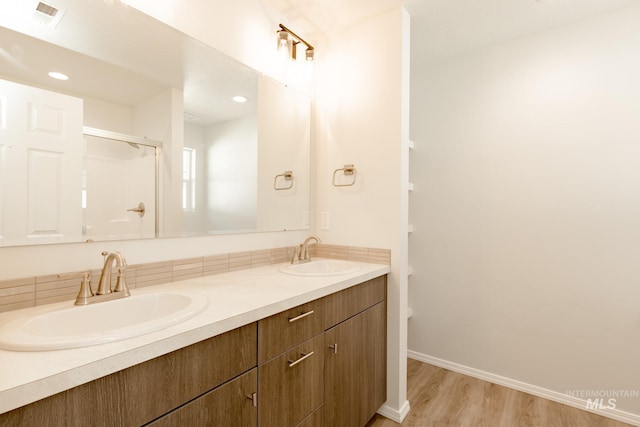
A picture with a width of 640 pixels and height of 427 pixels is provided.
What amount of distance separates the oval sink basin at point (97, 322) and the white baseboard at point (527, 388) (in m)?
2.12

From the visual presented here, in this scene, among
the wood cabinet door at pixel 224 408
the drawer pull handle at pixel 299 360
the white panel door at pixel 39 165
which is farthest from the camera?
the drawer pull handle at pixel 299 360

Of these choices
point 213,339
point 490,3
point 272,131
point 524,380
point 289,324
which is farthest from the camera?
point 524,380

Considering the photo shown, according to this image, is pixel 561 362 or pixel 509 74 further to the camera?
pixel 509 74

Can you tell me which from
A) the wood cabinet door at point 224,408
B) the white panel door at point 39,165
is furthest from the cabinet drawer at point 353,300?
the white panel door at point 39,165

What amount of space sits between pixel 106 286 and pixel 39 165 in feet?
1.54

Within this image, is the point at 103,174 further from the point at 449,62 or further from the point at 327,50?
the point at 449,62

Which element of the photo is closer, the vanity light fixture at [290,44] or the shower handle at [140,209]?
the shower handle at [140,209]

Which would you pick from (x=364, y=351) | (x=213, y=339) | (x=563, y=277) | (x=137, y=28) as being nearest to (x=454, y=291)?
(x=563, y=277)

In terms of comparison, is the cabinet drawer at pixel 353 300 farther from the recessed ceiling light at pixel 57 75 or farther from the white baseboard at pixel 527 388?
the recessed ceiling light at pixel 57 75

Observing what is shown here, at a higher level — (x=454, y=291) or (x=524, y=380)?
(x=454, y=291)

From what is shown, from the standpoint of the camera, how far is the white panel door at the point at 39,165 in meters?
0.99

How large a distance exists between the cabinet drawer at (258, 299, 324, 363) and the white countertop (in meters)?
0.04

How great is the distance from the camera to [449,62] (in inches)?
95.7

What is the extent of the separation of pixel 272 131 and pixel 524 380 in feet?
7.92
